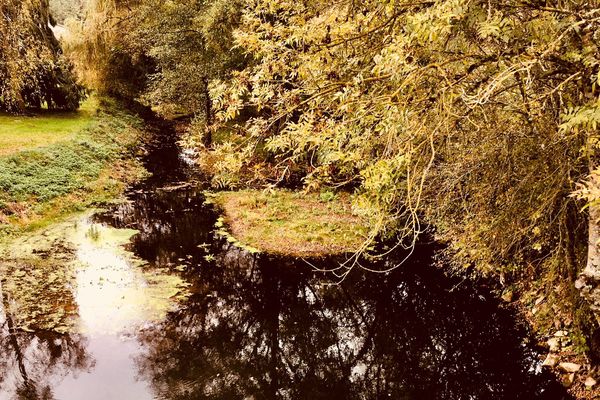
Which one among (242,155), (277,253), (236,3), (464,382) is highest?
(236,3)

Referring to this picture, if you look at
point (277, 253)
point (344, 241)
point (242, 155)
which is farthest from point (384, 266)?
point (242, 155)

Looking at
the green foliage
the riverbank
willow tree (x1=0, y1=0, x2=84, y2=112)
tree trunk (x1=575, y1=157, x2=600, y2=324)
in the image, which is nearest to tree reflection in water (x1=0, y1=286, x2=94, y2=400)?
the riverbank

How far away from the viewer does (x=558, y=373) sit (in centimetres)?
818

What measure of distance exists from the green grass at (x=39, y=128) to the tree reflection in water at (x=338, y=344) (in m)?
Answer: 10.9

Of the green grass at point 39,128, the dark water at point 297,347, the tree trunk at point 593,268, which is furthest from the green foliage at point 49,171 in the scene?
the tree trunk at point 593,268

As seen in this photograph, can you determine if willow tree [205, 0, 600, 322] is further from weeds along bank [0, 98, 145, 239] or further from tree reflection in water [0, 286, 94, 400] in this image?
weeds along bank [0, 98, 145, 239]

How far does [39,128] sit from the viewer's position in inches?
843

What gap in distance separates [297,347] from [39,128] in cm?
1787

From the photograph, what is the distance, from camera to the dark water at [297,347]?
26.7 ft

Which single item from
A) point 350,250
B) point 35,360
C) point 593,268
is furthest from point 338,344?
point 35,360

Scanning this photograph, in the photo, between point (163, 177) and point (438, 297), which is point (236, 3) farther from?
point (438, 297)

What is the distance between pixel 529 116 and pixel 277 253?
862 cm

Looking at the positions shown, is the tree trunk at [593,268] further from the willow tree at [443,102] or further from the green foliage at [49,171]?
the green foliage at [49,171]

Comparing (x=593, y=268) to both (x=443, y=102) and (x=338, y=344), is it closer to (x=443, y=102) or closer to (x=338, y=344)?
(x=443, y=102)
